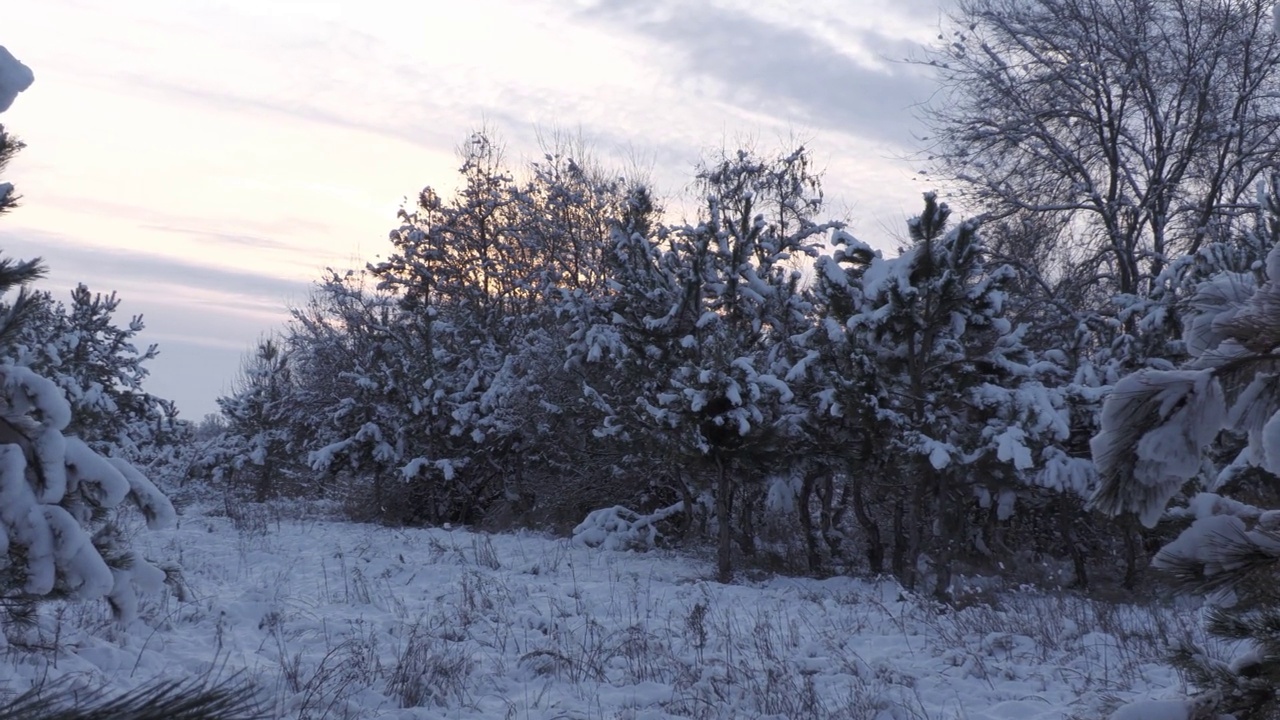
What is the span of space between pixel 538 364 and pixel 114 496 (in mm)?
14119

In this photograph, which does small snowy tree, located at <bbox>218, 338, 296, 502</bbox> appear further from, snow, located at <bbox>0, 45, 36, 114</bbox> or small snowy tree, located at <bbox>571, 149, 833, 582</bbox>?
snow, located at <bbox>0, 45, 36, 114</bbox>

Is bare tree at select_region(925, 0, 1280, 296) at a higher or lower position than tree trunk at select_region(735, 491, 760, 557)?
higher

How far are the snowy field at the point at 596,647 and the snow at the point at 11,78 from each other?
2.56 m

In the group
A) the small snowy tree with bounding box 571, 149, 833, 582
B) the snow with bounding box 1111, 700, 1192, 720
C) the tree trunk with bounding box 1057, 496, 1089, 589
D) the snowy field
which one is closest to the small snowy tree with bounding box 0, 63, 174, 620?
the snowy field

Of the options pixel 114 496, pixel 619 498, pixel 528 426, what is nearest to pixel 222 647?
pixel 114 496

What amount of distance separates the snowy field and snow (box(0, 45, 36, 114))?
→ 2.56 meters

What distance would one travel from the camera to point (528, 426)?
17.8 m

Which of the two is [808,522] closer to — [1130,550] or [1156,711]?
[1130,550]

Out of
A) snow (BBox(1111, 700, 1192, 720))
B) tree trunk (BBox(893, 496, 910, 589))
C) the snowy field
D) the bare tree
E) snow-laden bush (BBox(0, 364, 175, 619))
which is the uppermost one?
the bare tree

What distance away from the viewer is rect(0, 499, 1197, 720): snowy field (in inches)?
228

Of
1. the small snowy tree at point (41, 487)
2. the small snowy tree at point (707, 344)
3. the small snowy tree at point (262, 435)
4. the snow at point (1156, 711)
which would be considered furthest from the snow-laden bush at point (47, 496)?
the small snowy tree at point (262, 435)

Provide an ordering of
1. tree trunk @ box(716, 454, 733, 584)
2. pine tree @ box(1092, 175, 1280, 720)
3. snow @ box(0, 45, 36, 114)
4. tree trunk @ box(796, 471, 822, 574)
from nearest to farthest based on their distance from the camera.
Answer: pine tree @ box(1092, 175, 1280, 720) → snow @ box(0, 45, 36, 114) → tree trunk @ box(716, 454, 733, 584) → tree trunk @ box(796, 471, 822, 574)

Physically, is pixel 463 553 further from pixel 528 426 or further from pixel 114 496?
pixel 114 496

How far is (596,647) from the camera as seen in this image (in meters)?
7.08
